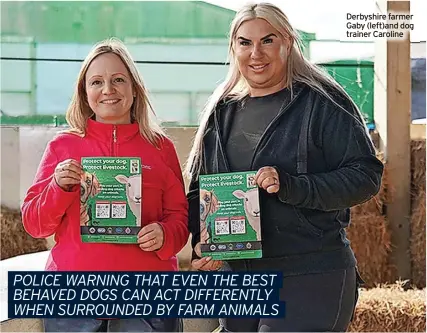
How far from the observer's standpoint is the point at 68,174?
1.48 meters

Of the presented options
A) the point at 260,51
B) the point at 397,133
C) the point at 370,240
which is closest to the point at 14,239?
the point at 370,240

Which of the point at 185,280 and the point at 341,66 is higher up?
the point at 341,66

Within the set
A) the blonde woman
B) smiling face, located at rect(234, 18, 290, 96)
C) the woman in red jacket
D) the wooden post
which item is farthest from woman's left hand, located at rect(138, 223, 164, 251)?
the wooden post

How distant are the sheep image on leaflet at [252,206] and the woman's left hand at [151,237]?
18 centimetres

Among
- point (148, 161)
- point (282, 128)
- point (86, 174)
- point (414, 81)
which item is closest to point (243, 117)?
point (282, 128)

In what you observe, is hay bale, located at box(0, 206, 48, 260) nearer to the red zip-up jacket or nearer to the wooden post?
the wooden post

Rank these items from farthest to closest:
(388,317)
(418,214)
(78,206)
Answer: (418,214) → (388,317) → (78,206)

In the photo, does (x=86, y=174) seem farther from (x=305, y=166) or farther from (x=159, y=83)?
(x=159, y=83)

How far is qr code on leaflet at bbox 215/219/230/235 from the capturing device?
153cm

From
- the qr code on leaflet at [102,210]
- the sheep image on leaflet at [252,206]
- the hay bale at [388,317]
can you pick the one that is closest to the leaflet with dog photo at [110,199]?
the qr code on leaflet at [102,210]

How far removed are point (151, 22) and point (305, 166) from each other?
257cm

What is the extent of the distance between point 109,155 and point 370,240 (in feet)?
7.92

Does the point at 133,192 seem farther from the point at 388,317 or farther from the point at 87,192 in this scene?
the point at 388,317

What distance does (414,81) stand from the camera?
160 inches
